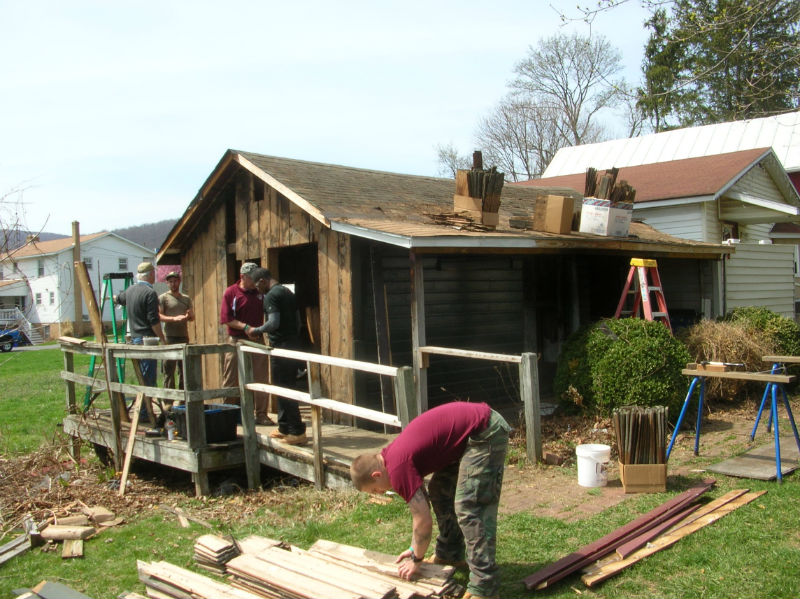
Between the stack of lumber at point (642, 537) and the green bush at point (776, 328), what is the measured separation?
577cm

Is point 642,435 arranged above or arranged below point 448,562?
above

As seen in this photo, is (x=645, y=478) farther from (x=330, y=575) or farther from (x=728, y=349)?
(x=728, y=349)

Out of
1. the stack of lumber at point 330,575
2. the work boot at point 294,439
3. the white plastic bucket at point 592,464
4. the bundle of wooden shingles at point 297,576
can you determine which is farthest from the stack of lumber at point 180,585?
the white plastic bucket at point 592,464

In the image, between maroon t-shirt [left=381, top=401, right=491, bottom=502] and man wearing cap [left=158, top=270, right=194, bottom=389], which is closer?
maroon t-shirt [left=381, top=401, right=491, bottom=502]

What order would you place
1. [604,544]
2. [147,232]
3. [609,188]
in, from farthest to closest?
[147,232] → [609,188] → [604,544]

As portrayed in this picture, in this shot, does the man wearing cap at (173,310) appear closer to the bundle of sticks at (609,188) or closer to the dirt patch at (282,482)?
the dirt patch at (282,482)

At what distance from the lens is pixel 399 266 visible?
9172mm

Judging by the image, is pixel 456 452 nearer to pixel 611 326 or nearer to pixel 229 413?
pixel 229 413

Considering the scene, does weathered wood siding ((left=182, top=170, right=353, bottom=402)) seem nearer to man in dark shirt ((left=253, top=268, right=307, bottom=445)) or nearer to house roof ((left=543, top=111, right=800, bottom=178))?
man in dark shirt ((left=253, top=268, right=307, bottom=445))

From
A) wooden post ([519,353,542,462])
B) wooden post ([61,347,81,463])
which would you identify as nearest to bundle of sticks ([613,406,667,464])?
wooden post ([519,353,542,462])

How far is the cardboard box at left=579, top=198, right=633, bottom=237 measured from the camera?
1003 cm

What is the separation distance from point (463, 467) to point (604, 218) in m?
6.97

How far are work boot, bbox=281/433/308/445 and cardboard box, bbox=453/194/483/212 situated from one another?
3.59m

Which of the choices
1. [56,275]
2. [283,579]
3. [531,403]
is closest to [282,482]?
[531,403]
